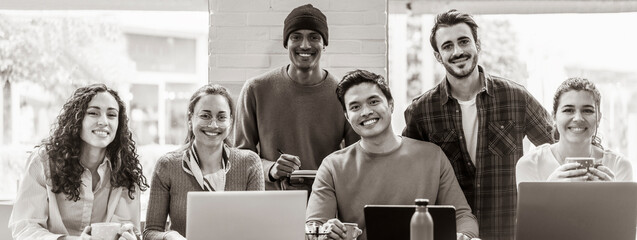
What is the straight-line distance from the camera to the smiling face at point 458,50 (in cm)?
372

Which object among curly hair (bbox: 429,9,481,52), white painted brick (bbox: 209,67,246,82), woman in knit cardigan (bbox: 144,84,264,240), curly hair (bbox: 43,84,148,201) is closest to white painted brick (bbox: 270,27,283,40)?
white painted brick (bbox: 209,67,246,82)

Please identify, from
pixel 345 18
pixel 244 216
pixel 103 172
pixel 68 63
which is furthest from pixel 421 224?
pixel 68 63

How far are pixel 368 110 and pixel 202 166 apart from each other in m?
0.82

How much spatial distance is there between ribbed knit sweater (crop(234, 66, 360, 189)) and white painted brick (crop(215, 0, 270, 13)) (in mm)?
693

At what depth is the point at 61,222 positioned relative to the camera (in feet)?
10.9

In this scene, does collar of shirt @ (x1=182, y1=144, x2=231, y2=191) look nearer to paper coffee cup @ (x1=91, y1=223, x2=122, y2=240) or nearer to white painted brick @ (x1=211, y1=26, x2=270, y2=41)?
paper coffee cup @ (x1=91, y1=223, x2=122, y2=240)

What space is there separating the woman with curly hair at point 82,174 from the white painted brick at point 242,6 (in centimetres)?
117

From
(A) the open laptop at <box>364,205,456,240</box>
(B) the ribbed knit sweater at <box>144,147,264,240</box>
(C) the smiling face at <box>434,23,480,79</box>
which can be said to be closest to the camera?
(A) the open laptop at <box>364,205,456,240</box>

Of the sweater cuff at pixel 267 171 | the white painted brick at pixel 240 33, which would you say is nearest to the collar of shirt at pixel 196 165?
the sweater cuff at pixel 267 171

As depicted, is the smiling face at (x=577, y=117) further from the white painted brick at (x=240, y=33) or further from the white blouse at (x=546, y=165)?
the white painted brick at (x=240, y=33)

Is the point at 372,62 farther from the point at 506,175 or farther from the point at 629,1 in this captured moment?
the point at 629,1

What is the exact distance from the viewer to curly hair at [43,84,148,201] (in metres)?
3.35

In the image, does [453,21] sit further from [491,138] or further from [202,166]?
[202,166]

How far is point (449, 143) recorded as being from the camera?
3.78 m
